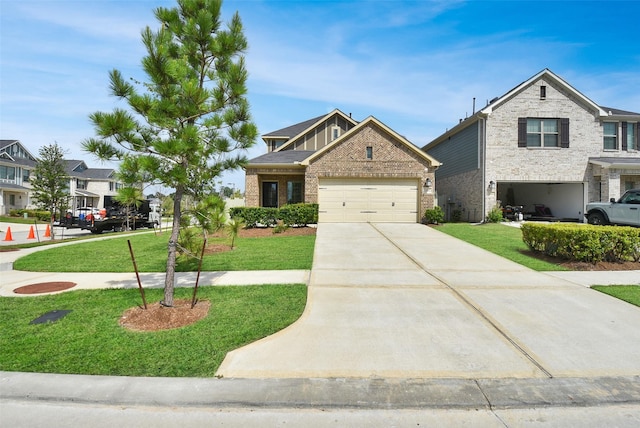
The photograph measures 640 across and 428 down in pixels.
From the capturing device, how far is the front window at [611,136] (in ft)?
60.3

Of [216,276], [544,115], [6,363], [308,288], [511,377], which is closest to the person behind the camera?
[511,377]

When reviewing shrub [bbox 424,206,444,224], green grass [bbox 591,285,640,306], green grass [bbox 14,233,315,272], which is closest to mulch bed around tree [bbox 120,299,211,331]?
green grass [bbox 14,233,315,272]

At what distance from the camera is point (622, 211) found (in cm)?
1195

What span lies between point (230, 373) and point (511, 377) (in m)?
2.85

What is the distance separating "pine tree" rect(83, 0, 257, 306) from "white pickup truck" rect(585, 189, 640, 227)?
1373cm

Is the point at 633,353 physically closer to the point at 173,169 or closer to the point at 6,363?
the point at 173,169


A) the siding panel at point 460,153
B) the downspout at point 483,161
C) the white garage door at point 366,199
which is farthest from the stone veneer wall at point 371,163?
the siding panel at point 460,153

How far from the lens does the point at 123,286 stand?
6.67 m

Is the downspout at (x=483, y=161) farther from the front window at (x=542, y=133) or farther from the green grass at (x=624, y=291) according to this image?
the green grass at (x=624, y=291)

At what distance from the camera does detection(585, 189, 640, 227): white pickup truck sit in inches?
458

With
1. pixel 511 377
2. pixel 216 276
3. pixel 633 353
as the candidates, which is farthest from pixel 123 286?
pixel 633 353

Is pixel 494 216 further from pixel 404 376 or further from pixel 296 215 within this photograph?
pixel 404 376

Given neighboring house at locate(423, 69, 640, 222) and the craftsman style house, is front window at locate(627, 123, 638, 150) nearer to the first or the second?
neighboring house at locate(423, 69, 640, 222)

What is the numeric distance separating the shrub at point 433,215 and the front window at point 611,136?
10.5 metres
